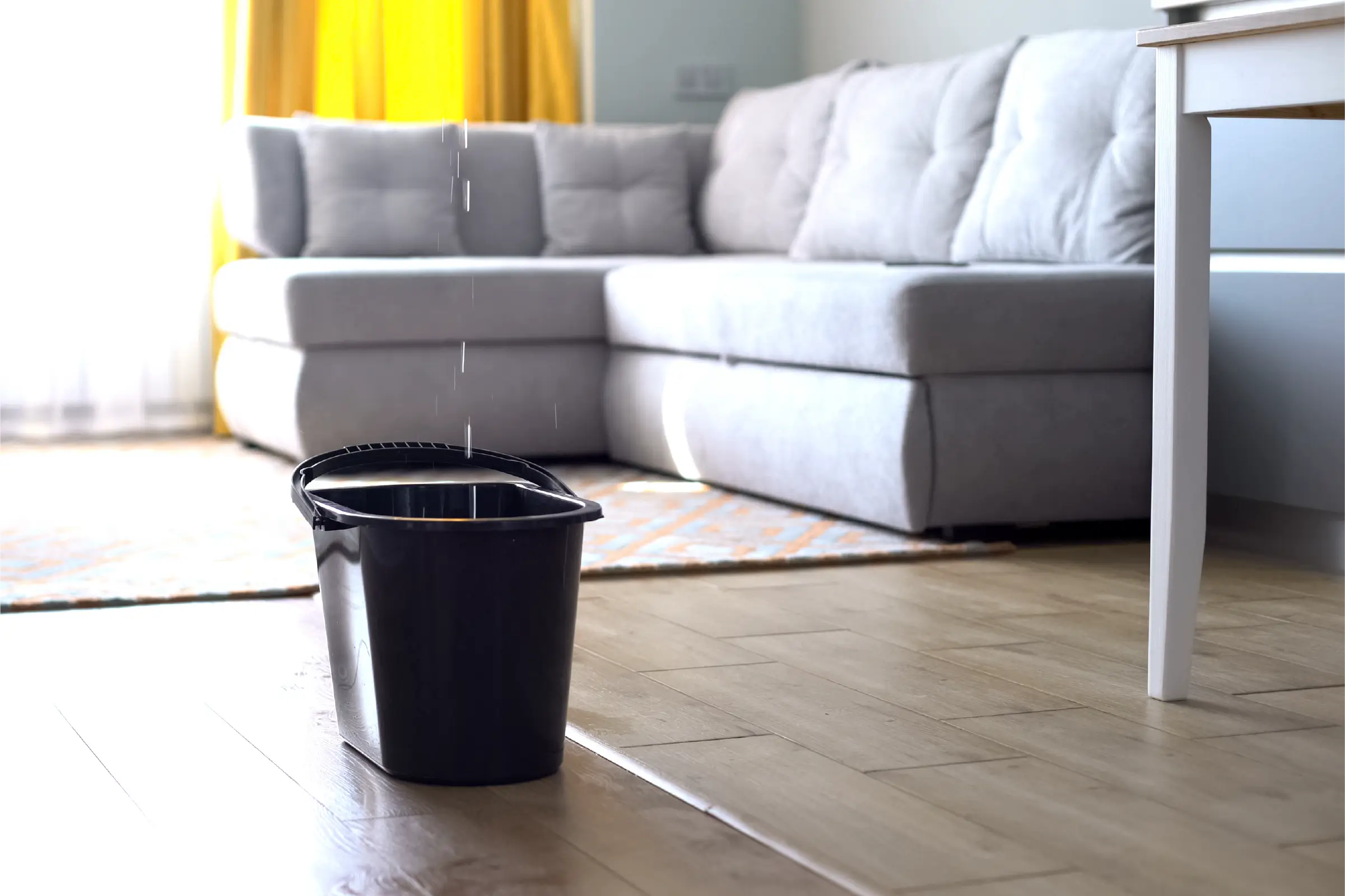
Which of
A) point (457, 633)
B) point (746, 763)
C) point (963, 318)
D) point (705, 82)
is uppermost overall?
point (705, 82)

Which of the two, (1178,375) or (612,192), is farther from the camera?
(612,192)

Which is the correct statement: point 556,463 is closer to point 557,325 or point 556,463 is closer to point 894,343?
point 557,325

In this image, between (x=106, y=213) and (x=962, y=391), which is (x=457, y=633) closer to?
(x=962, y=391)

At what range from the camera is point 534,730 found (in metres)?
1.49

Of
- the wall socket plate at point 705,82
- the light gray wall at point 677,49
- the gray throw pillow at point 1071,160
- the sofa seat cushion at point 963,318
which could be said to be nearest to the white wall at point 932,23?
the light gray wall at point 677,49

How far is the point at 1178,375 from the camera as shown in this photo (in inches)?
68.9

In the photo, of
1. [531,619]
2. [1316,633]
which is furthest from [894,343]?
[531,619]

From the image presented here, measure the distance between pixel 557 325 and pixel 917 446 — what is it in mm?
1370

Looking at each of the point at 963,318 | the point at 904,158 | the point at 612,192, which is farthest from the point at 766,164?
the point at 963,318

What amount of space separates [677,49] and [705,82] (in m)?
0.14

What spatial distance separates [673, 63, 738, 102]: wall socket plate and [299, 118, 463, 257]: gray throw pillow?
99 cm

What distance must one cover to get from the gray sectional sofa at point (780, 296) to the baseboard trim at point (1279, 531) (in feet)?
0.45

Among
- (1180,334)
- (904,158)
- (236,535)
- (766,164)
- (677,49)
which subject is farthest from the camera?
(677,49)

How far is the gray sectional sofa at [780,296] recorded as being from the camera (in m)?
A: 2.83
